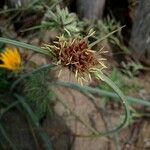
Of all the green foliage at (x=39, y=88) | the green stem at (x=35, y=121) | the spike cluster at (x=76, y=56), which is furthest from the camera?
the green stem at (x=35, y=121)

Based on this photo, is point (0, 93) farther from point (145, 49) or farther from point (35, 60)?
point (145, 49)

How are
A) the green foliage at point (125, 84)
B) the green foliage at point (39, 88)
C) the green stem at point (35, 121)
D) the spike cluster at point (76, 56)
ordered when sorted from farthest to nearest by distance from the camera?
the green foliage at point (125, 84) < the green stem at point (35, 121) < the green foliage at point (39, 88) < the spike cluster at point (76, 56)

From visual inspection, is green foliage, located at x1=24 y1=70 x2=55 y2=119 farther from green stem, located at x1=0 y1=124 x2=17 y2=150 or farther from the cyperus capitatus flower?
the cyperus capitatus flower

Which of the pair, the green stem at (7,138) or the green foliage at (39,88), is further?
the green stem at (7,138)

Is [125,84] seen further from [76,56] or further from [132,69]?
[76,56]

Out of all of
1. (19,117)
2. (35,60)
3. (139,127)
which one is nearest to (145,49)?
(139,127)

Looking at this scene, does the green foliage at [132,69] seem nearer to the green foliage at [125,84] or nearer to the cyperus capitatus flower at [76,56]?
the green foliage at [125,84]

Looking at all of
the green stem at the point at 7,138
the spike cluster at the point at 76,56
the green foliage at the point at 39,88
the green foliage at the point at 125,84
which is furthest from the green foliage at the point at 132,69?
the spike cluster at the point at 76,56

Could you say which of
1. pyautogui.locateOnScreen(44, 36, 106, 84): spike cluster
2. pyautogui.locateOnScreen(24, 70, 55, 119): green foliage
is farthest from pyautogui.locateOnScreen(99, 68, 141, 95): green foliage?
pyautogui.locateOnScreen(44, 36, 106, 84): spike cluster
